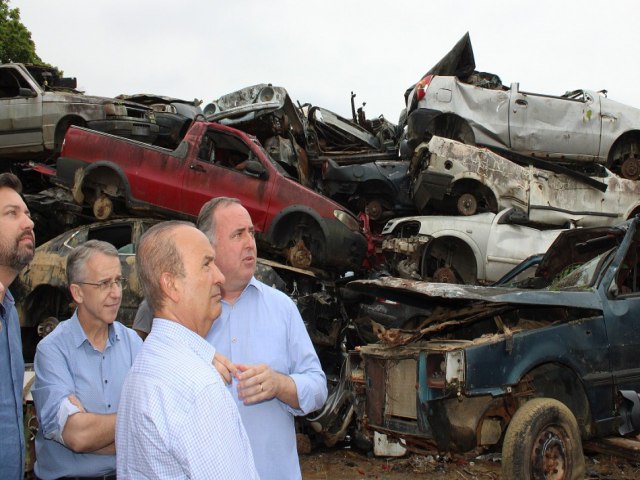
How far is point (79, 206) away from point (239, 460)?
27.6 feet

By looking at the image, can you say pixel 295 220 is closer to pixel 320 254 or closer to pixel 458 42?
pixel 320 254

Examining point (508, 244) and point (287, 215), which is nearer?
point (508, 244)

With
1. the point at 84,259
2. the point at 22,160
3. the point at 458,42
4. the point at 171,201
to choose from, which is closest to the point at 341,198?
the point at 171,201

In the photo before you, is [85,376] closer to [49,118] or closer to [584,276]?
[584,276]

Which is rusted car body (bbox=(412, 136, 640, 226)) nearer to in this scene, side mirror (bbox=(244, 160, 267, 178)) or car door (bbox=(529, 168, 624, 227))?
car door (bbox=(529, 168, 624, 227))

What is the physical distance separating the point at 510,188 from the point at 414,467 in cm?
521

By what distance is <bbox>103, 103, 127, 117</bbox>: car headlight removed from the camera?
433 inches

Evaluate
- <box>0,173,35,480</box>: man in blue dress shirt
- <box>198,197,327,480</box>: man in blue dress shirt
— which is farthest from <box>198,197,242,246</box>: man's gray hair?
<box>0,173,35,480</box>: man in blue dress shirt

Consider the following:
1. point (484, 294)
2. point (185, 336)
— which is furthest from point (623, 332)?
point (185, 336)

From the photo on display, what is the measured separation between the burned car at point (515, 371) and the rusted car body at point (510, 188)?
4156 mm

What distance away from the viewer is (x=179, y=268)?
5.44 feet

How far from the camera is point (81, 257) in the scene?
2891 millimetres

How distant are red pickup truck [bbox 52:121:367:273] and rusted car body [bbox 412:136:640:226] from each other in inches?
58.2

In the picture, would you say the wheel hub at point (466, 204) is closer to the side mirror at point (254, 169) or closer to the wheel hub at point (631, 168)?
the side mirror at point (254, 169)
